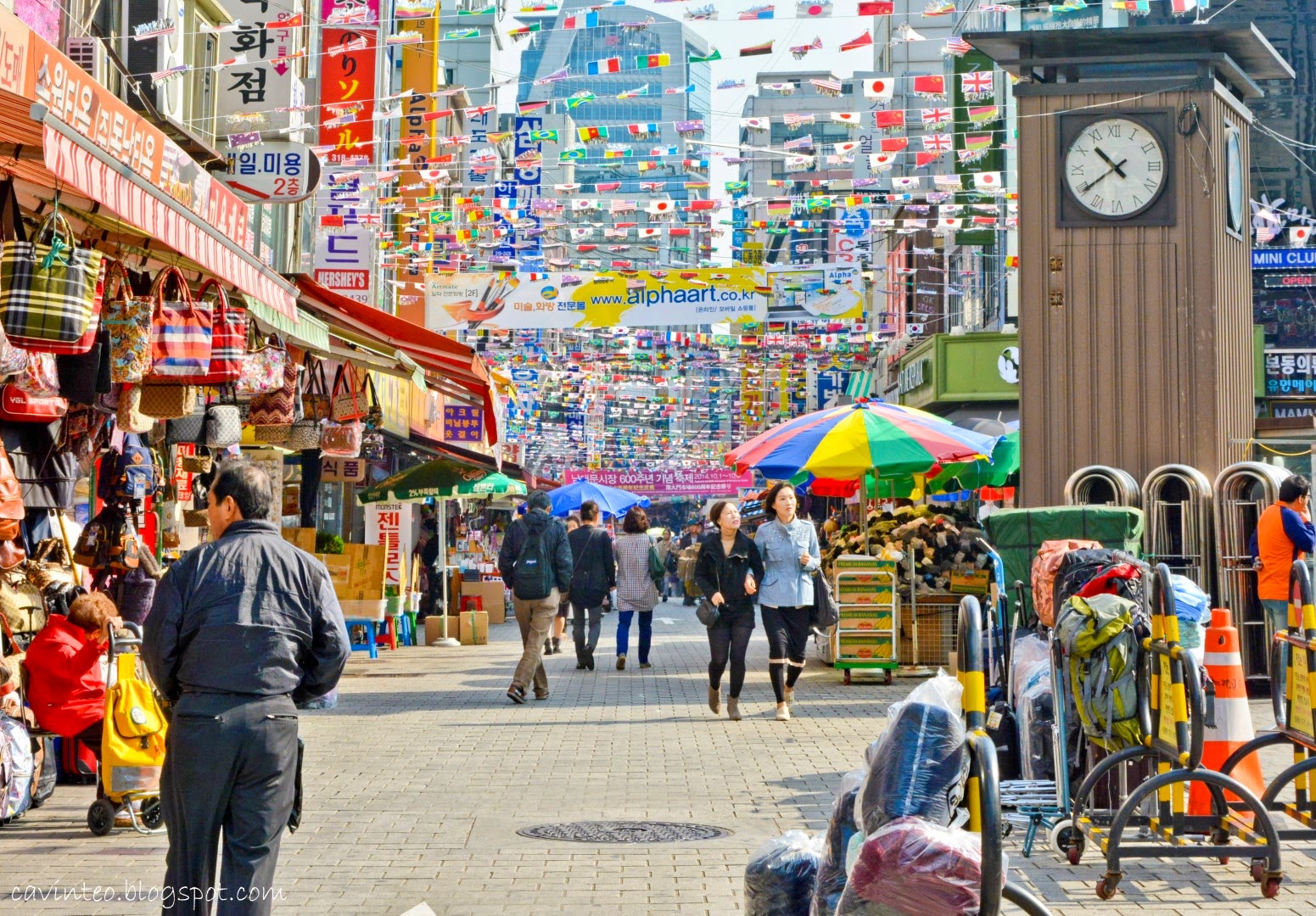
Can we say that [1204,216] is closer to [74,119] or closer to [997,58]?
[997,58]

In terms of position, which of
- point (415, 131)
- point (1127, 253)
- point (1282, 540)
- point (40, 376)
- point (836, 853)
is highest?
point (415, 131)

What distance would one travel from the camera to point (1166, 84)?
14711 mm

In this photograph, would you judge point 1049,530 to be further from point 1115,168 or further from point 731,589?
point 1115,168

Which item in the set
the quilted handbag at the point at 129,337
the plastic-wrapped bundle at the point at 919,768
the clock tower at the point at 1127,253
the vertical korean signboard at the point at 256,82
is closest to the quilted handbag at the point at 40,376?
the quilted handbag at the point at 129,337

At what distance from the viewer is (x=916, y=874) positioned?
3.87 m

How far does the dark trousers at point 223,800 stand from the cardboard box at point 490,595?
792 inches

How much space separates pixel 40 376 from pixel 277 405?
429 cm

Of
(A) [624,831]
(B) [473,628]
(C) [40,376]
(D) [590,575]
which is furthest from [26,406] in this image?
(B) [473,628]

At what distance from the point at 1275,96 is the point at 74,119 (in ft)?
95.3

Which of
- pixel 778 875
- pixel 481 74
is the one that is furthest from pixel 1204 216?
pixel 481 74

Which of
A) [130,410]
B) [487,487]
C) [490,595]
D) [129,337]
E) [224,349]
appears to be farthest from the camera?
[490,595]

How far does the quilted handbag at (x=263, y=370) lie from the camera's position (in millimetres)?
10570

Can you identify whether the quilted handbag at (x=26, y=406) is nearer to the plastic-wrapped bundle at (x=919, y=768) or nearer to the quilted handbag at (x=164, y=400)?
the quilted handbag at (x=164, y=400)

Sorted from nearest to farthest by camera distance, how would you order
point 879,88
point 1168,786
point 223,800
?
point 223,800, point 1168,786, point 879,88
